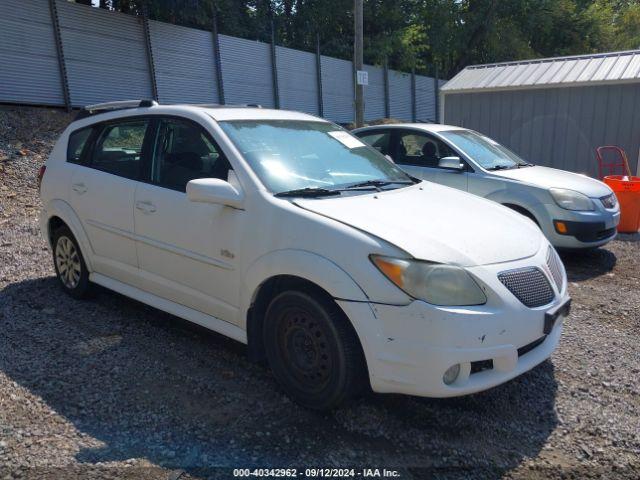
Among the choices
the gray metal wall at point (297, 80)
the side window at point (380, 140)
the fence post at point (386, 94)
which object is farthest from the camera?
the fence post at point (386, 94)

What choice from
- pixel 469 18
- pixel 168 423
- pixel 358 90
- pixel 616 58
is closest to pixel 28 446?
pixel 168 423

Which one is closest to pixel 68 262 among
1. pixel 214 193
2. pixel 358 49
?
pixel 214 193

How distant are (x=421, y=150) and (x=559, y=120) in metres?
5.78

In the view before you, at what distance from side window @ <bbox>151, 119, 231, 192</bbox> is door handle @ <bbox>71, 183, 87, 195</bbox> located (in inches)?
34.6

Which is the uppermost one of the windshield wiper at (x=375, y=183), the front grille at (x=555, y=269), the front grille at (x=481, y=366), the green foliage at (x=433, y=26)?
the green foliage at (x=433, y=26)

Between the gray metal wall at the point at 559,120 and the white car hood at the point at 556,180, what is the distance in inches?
186

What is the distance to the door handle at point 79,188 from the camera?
464 centimetres

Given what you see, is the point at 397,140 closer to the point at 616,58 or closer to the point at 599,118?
the point at 599,118

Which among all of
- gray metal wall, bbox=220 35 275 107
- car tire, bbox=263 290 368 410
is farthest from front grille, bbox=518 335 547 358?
gray metal wall, bbox=220 35 275 107

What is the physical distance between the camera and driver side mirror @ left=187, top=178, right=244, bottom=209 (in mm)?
3387

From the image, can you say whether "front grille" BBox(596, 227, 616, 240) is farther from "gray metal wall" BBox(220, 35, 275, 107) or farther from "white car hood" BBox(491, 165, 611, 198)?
"gray metal wall" BBox(220, 35, 275, 107)

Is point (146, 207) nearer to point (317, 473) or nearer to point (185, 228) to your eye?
point (185, 228)

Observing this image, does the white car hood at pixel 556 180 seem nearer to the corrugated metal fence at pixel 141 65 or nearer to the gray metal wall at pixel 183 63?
the corrugated metal fence at pixel 141 65

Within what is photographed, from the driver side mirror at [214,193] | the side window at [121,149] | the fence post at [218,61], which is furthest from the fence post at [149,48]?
the driver side mirror at [214,193]
